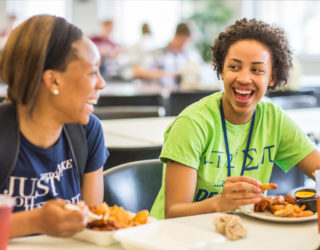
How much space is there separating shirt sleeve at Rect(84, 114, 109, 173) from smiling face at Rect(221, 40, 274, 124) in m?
0.46

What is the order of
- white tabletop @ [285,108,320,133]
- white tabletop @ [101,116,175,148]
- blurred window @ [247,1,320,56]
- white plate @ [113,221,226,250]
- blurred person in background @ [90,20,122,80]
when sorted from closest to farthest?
white plate @ [113,221,226,250] < white tabletop @ [101,116,175,148] < white tabletop @ [285,108,320,133] < blurred person in background @ [90,20,122,80] < blurred window @ [247,1,320,56]

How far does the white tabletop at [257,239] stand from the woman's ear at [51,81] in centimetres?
34

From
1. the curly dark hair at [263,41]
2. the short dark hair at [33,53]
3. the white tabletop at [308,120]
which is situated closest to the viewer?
the short dark hair at [33,53]

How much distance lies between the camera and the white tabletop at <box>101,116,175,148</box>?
2398 millimetres

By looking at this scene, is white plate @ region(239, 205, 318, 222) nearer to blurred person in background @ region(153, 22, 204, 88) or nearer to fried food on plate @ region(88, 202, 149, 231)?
fried food on plate @ region(88, 202, 149, 231)

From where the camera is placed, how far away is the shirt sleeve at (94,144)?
57.1 inches

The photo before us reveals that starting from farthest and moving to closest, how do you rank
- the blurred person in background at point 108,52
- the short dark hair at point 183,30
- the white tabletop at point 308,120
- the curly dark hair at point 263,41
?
the blurred person in background at point 108,52 → the short dark hair at point 183,30 → the white tabletop at point 308,120 → the curly dark hair at point 263,41

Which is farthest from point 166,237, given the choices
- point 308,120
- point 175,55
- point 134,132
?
point 175,55

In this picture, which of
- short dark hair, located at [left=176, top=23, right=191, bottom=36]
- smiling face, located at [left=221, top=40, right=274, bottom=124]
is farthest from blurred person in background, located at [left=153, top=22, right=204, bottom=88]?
smiling face, located at [left=221, top=40, right=274, bottom=124]

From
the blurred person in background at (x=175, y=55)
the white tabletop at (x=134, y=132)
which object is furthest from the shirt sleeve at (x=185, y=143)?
the blurred person in background at (x=175, y=55)

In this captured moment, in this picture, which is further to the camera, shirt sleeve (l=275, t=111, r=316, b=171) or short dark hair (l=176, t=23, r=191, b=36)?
short dark hair (l=176, t=23, r=191, b=36)

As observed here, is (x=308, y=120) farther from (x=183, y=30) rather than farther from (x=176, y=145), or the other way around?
(x=183, y=30)

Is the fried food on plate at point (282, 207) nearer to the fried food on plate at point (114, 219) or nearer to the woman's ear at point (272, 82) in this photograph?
the fried food on plate at point (114, 219)

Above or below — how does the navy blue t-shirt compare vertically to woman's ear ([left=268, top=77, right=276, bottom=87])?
below
